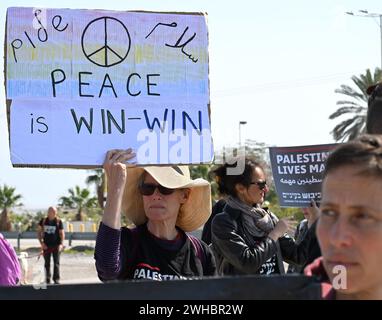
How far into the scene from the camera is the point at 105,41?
3.62 m

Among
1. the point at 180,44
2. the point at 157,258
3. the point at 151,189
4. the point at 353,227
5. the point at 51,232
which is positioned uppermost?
the point at 180,44

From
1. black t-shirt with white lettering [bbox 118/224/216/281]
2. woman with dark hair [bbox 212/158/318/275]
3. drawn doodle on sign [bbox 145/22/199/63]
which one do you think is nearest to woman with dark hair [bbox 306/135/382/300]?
black t-shirt with white lettering [bbox 118/224/216/281]

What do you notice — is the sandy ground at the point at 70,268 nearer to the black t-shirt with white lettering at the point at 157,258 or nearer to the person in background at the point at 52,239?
the person in background at the point at 52,239

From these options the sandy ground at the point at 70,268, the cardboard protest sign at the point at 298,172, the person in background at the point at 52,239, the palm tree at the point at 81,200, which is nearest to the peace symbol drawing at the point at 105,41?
the cardboard protest sign at the point at 298,172

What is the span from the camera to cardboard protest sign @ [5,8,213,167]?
136 inches

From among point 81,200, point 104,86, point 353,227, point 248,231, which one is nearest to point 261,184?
point 248,231

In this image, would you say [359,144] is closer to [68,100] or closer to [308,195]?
[68,100]

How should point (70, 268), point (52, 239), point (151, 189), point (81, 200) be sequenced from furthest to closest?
point (81, 200) → point (70, 268) → point (52, 239) → point (151, 189)

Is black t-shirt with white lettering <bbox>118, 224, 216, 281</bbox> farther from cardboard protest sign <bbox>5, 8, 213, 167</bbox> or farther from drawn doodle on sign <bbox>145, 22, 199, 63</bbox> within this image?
drawn doodle on sign <bbox>145, 22, 199, 63</bbox>

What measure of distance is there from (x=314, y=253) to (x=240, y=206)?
7.19ft

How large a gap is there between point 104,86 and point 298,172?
8.28 feet

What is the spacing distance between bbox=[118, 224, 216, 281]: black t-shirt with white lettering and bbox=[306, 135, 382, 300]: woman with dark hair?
1.64m

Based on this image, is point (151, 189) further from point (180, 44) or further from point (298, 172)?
point (298, 172)
